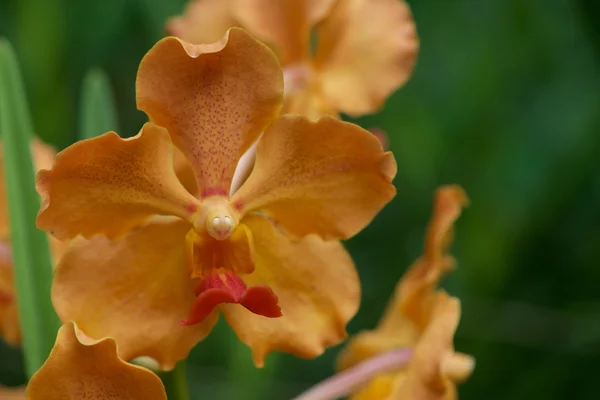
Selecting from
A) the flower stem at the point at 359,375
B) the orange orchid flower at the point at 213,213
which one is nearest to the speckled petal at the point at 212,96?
the orange orchid flower at the point at 213,213

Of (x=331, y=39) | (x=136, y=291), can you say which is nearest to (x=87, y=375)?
(x=136, y=291)

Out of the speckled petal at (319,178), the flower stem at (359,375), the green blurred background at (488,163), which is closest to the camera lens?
the speckled petal at (319,178)

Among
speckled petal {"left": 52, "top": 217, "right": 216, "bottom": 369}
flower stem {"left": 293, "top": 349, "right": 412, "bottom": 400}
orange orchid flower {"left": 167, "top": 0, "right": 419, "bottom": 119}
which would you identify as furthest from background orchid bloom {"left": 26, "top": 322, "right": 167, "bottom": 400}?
orange orchid flower {"left": 167, "top": 0, "right": 419, "bottom": 119}

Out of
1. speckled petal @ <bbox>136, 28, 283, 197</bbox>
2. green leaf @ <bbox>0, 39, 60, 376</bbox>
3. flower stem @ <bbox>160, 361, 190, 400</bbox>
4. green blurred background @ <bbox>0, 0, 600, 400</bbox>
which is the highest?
speckled petal @ <bbox>136, 28, 283, 197</bbox>

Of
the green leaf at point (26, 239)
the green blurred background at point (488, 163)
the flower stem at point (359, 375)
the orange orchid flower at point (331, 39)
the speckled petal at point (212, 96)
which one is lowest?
the green blurred background at point (488, 163)

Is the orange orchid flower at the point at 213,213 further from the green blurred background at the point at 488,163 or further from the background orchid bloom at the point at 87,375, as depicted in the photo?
the green blurred background at the point at 488,163

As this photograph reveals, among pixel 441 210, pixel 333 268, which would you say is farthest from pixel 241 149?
pixel 441 210

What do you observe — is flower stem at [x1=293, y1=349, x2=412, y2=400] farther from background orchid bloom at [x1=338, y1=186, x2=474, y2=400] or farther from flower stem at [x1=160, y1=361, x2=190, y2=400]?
flower stem at [x1=160, y1=361, x2=190, y2=400]
